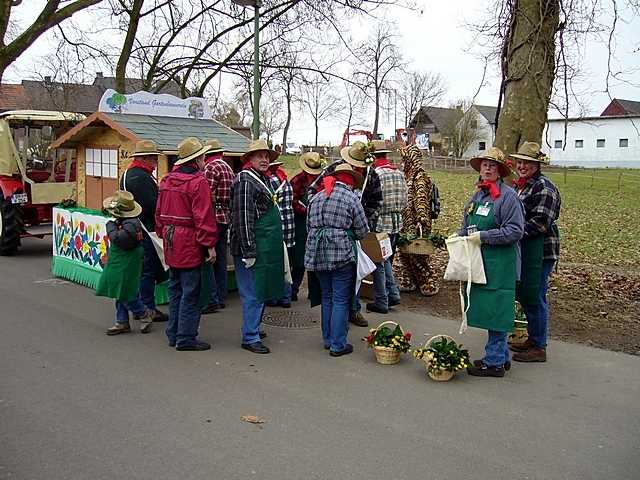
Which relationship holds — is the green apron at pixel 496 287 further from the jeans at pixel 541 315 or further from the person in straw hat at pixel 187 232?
the person in straw hat at pixel 187 232

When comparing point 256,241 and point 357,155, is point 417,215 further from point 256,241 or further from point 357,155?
point 256,241

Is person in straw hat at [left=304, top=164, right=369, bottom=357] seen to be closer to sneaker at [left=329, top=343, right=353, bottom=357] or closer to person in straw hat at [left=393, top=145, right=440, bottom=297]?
sneaker at [left=329, top=343, right=353, bottom=357]

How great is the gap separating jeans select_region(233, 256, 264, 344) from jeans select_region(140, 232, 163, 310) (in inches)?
55.1

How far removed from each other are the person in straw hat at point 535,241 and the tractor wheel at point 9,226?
8.42 meters

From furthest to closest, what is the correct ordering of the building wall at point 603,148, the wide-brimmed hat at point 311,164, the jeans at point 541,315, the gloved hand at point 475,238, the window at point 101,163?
the building wall at point 603,148, the window at point 101,163, the wide-brimmed hat at point 311,164, the jeans at point 541,315, the gloved hand at point 475,238

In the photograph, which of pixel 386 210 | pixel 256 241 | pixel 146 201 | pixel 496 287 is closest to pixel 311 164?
pixel 386 210

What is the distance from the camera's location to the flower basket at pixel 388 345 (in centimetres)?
576

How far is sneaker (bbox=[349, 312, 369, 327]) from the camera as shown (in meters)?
7.12

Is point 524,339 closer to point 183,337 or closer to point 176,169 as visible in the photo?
point 183,337

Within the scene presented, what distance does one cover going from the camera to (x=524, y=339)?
253 inches

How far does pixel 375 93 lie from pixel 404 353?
29.1 ft

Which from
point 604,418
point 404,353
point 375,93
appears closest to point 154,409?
point 404,353

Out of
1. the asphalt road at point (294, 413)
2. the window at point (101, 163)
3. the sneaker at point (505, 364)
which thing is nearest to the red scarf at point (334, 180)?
the asphalt road at point (294, 413)

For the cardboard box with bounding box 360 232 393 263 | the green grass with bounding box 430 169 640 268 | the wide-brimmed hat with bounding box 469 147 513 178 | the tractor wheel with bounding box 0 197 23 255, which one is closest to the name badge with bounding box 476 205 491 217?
the wide-brimmed hat with bounding box 469 147 513 178
